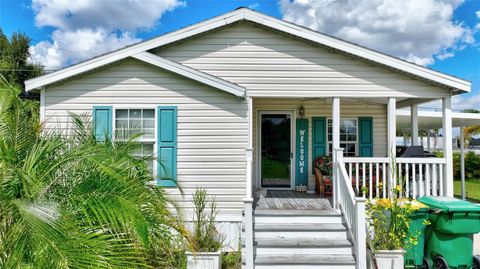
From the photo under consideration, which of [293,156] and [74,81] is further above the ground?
[74,81]

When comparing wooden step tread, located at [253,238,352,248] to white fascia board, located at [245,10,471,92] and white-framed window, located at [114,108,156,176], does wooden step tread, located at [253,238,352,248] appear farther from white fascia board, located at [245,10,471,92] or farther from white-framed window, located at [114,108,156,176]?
white fascia board, located at [245,10,471,92]

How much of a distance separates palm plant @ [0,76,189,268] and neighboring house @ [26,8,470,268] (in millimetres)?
2317

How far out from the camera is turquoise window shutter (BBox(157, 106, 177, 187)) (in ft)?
20.1

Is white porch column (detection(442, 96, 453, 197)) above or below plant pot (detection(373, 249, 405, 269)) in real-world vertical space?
above

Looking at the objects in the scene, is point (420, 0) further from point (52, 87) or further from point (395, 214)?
point (52, 87)

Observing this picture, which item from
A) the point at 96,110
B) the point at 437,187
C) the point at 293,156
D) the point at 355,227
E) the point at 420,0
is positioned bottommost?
the point at 355,227

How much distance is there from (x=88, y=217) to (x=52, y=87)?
452 centimetres

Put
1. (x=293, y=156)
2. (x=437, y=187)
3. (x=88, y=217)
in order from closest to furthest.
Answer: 1. (x=88, y=217)
2. (x=437, y=187)
3. (x=293, y=156)

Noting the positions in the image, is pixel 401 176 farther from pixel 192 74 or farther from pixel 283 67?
pixel 192 74

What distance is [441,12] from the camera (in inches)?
724

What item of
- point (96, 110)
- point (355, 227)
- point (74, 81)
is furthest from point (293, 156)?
point (74, 81)

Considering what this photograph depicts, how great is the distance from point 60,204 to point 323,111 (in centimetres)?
687

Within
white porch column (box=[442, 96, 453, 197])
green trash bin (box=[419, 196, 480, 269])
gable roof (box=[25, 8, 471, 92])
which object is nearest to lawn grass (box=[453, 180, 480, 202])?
white porch column (box=[442, 96, 453, 197])

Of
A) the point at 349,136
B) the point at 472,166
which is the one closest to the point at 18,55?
the point at 349,136
